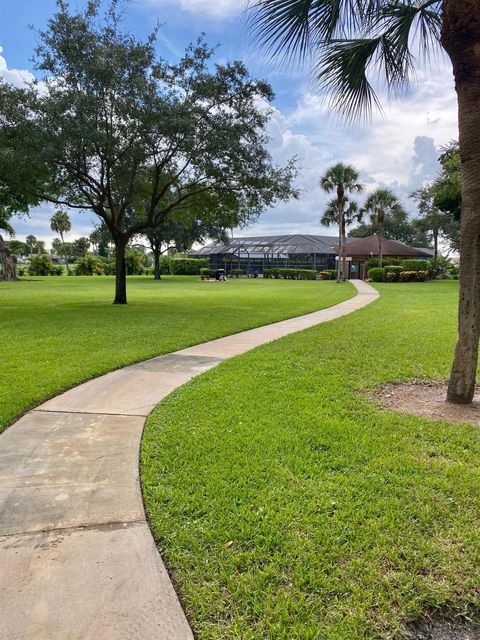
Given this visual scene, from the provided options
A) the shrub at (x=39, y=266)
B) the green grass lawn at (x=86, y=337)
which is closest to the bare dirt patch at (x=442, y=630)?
the green grass lawn at (x=86, y=337)

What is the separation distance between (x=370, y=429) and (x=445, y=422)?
0.79 meters

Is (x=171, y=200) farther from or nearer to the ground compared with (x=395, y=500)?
farther from the ground

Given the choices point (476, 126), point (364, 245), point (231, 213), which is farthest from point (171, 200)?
point (364, 245)

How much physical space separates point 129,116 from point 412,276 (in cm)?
2609

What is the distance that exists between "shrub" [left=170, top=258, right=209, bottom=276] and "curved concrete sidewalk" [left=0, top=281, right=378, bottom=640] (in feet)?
162

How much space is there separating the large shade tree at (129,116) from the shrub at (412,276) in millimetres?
21151

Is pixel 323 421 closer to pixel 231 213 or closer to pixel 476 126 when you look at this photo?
pixel 476 126

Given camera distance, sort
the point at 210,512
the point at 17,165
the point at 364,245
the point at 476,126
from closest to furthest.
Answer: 1. the point at 210,512
2. the point at 476,126
3. the point at 17,165
4. the point at 364,245

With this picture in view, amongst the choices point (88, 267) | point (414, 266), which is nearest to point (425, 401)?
point (414, 266)

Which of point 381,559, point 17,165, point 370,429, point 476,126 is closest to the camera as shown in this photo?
point 381,559

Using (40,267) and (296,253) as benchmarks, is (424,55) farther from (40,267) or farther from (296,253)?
(40,267)

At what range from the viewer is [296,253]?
5034 centimetres

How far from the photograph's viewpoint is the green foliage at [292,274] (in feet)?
147

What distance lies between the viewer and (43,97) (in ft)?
41.2
